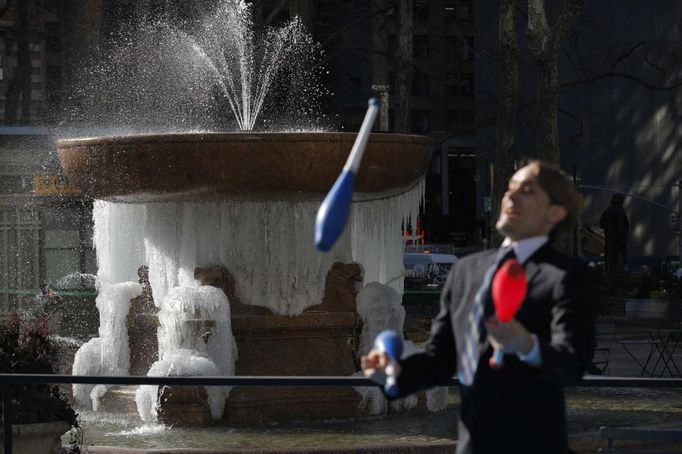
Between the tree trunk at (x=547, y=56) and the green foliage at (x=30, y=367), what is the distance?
20541 mm

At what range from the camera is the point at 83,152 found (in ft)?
42.8

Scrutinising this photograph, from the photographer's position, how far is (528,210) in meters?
4.50

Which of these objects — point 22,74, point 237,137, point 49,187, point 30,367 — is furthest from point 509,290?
point 22,74

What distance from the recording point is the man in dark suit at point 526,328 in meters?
4.34

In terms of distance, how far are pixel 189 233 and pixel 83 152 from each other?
1.18 metres

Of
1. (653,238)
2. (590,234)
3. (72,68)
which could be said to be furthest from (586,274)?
(653,238)

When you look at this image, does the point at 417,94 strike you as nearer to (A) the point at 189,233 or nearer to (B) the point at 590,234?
(B) the point at 590,234

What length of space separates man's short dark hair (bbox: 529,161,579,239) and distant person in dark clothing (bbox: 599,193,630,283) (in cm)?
2742

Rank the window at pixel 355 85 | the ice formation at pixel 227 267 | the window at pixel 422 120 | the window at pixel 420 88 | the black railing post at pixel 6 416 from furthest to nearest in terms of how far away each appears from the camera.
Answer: the window at pixel 422 120 < the window at pixel 420 88 < the window at pixel 355 85 < the ice formation at pixel 227 267 < the black railing post at pixel 6 416

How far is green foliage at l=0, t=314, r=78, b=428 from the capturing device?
892 centimetres

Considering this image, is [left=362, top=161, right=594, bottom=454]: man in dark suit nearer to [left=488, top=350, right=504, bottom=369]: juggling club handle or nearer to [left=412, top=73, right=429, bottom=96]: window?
[left=488, top=350, right=504, bottom=369]: juggling club handle

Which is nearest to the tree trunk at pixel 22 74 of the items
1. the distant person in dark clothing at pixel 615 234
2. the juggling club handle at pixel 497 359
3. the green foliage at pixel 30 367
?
the distant person in dark clothing at pixel 615 234

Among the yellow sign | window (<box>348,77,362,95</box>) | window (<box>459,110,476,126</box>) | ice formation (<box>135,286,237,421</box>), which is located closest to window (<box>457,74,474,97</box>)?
window (<box>459,110,476,126</box>)

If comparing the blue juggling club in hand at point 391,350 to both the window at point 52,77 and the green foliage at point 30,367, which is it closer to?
the green foliage at point 30,367
